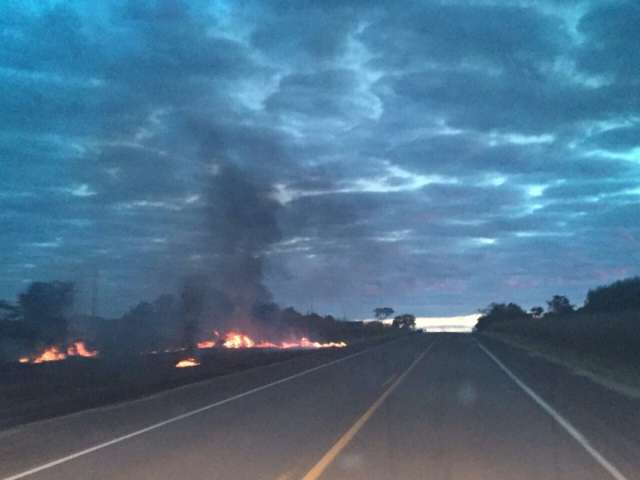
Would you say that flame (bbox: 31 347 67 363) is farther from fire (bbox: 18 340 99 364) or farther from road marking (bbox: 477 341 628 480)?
road marking (bbox: 477 341 628 480)

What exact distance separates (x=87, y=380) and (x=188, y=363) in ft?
43.8

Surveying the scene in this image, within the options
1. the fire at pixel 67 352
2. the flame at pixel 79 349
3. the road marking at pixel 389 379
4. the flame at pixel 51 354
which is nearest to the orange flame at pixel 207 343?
the fire at pixel 67 352

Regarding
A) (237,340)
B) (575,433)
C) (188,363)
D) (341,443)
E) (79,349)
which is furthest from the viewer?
(237,340)

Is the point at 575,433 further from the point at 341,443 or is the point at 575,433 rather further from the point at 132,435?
the point at 132,435

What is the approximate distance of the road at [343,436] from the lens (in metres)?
13.0

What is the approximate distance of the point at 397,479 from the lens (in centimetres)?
1206

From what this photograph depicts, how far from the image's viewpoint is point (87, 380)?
35.5m

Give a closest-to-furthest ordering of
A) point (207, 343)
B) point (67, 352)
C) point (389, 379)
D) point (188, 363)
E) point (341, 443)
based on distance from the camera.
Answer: point (341, 443)
point (389, 379)
point (188, 363)
point (67, 352)
point (207, 343)

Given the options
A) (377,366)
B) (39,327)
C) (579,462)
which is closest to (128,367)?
(377,366)

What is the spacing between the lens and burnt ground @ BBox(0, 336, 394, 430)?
25.0m

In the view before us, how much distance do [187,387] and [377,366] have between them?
49.2ft

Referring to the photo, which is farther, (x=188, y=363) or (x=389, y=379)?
(x=188, y=363)

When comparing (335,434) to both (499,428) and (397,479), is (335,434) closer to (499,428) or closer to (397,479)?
(499,428)

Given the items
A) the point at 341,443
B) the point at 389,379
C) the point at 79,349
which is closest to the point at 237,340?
the point at 79,349
